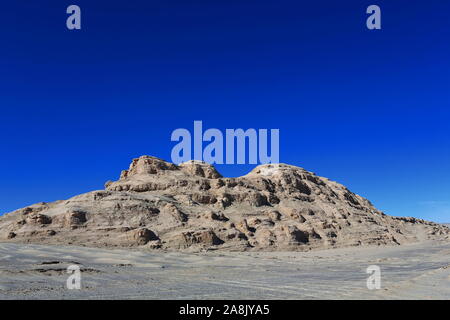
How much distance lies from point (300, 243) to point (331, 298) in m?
42.2

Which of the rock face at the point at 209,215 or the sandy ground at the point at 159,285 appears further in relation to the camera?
the rock face at the point at 209,215

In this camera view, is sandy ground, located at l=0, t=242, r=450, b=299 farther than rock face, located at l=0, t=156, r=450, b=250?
No

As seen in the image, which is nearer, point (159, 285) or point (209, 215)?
point (159, 285)

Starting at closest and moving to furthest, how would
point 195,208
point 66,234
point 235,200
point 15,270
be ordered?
point 15,270, point 66,234, point 195,208, point 235,200

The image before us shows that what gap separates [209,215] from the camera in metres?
Result: 56.6

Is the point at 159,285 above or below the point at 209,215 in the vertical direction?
above

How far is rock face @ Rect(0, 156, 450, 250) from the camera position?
47.9 meters

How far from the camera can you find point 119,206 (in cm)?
5416

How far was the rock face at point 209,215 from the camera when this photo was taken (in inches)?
1885
